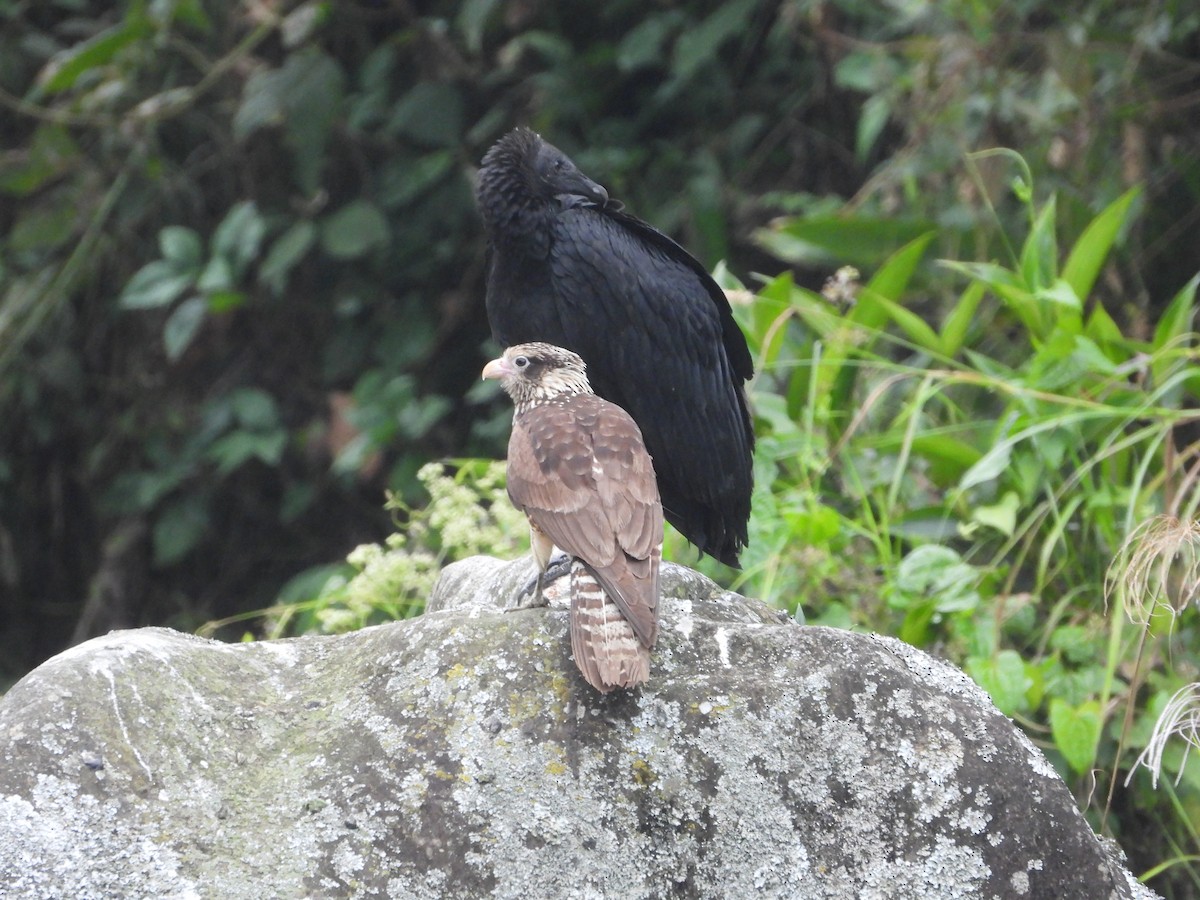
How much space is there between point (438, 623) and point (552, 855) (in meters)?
0.40

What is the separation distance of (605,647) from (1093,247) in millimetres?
2427

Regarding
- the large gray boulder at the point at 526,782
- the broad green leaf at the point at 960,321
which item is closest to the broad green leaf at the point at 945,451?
the broad green leaf at the point at 960,321

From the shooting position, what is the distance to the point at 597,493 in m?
2.15

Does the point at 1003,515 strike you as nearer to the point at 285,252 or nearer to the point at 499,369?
the point at 499,369

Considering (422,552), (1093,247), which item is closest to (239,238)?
(422,552)

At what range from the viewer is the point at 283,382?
5.57 m

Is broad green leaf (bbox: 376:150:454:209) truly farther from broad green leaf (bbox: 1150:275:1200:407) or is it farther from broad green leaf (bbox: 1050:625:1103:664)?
broad green leaf (bbox: 1050:625:1103:664)

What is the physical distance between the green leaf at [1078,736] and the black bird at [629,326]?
0.79m

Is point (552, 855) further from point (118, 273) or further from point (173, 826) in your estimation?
point (118, 273)

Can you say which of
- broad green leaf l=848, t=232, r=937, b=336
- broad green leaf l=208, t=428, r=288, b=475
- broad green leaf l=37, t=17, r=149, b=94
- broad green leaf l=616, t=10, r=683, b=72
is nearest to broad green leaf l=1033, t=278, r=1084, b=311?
broad green leaf l=848, t=232, r=937, b=336

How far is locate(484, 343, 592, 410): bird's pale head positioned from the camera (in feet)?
8.36

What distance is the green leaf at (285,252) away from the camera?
15.8 feet

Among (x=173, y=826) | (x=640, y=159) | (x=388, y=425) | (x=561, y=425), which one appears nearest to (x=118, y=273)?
(x=388, y=425)

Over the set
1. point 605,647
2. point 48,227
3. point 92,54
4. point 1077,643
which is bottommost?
point 1077,643
